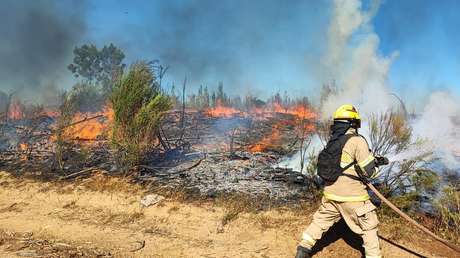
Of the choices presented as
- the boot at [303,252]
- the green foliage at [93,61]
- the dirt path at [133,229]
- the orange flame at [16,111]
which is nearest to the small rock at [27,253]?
the dirt path at [133,229]

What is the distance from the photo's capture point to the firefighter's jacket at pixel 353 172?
162 inches

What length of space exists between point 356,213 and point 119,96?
235 inches

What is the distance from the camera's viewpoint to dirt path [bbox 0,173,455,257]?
5.04 meters

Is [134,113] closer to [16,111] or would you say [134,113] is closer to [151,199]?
[151,199]

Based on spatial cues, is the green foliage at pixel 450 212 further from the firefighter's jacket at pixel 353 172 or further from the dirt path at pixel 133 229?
the firefighter's jacket at pixel 353 172

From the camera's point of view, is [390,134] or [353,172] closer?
[353,172]

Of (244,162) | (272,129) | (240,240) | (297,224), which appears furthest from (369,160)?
(272,129)

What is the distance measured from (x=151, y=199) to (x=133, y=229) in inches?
34.3

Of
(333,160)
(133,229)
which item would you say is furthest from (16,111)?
(333,160)

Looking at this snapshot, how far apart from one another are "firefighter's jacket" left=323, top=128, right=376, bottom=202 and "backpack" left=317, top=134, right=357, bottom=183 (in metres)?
0.04

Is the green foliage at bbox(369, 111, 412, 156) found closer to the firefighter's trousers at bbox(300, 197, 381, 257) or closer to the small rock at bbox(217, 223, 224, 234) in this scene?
the firefighter's trousers at bbox(300, 197, 381, 257)

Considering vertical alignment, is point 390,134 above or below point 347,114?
below

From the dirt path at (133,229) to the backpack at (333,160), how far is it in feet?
4.18

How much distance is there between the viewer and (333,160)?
4.34 m
